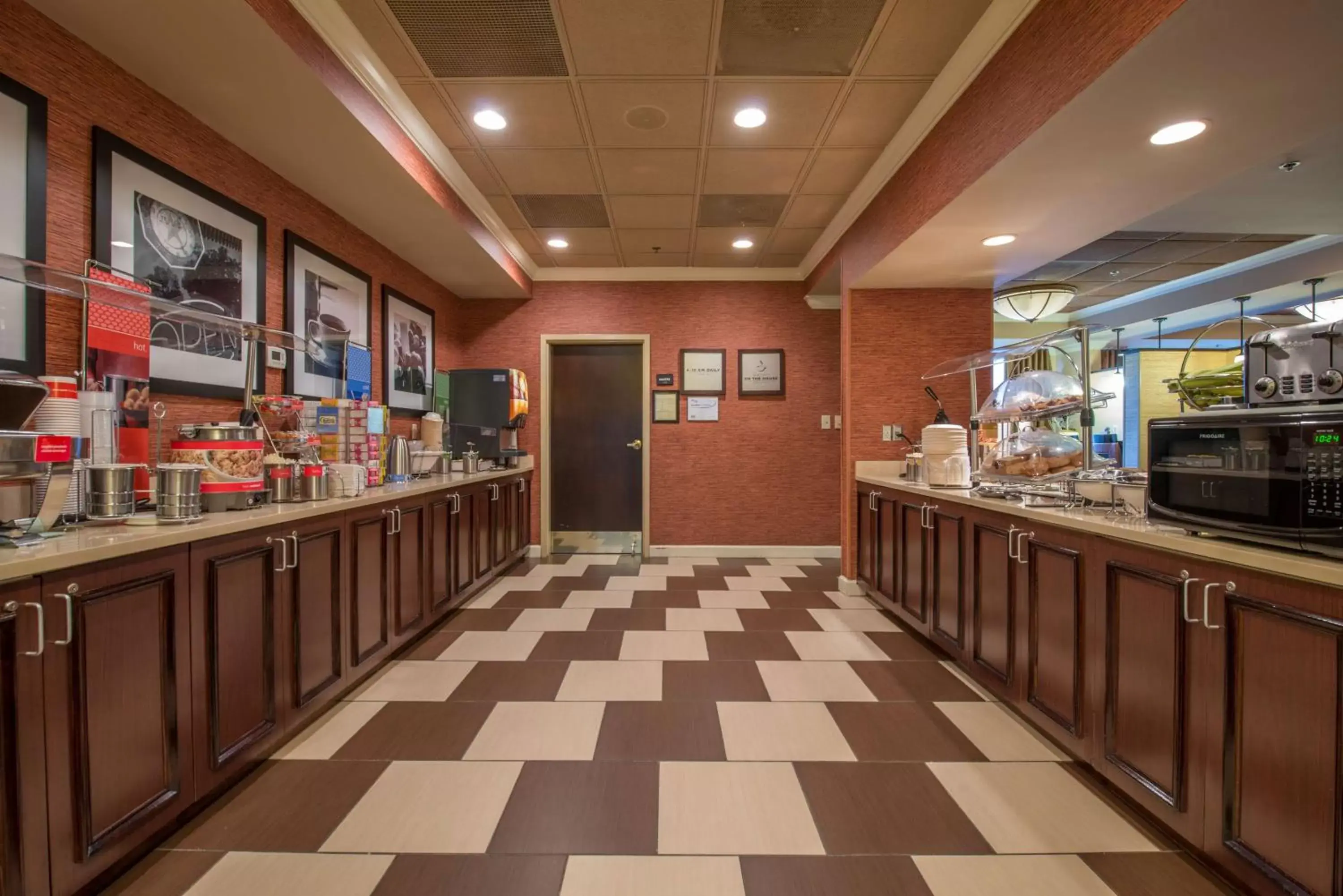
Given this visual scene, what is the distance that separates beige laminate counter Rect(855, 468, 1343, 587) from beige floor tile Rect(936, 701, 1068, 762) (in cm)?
81

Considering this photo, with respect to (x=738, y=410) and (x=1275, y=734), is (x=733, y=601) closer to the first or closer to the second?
(x=738, y=410)

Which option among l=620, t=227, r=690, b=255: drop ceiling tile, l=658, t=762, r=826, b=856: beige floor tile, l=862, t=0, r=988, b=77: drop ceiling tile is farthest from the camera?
l=620, t=227, r=690, b=255: drop ceiling tile

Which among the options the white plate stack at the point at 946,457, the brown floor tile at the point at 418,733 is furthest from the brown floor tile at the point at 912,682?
the brown floor tile at the point at 418,733

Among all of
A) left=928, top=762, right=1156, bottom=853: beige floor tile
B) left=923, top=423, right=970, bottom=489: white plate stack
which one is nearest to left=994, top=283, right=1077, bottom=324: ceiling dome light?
left=923, top=423, right=970, bottom=489: white plate stack

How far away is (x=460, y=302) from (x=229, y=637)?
14.5 feet

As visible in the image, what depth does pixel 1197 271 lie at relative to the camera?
6.12 m

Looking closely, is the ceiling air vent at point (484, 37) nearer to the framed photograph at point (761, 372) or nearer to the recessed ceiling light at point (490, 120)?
the recessed ceiling light at point (490, 120)

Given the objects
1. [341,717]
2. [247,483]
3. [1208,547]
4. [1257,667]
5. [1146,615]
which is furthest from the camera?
[341,717]

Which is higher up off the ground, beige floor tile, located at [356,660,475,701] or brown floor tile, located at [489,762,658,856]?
brown floor tile, located at [489,762,658,856]

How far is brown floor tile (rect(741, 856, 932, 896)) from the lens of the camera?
1397mm

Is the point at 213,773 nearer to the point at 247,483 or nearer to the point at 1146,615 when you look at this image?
the point at 247,483

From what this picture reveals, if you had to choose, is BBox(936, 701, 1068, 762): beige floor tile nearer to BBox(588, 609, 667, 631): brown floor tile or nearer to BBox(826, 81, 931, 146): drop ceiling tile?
BBox(588, 609, 667, 631): brown floor tile

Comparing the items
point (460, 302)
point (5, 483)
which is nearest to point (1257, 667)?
point (5, 483)

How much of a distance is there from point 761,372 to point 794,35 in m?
3.44
